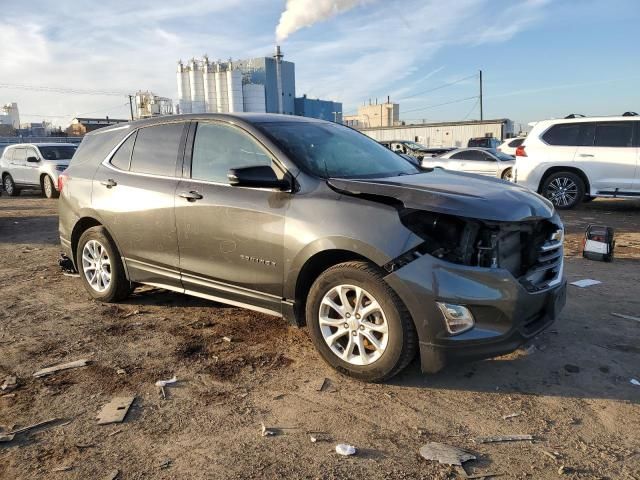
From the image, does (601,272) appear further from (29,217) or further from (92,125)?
(92,125)

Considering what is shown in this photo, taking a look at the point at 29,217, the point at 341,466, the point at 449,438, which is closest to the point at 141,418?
the point at 341,466

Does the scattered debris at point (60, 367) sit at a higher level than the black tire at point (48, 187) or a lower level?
lower

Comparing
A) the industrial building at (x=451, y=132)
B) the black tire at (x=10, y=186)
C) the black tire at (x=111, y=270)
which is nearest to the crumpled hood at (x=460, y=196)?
the black tire at (x=111, y=270)

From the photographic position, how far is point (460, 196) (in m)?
3.22

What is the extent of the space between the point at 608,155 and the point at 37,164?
49.1 feet

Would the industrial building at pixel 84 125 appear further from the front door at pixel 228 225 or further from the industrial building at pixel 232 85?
the front door at pixel 228 225

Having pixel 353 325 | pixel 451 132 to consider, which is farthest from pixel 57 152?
pixel 451 132

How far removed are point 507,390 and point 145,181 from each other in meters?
3.33

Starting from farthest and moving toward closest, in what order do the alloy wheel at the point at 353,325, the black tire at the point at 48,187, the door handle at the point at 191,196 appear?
the black tire at the point at 48,187 < the door handle at the point at 191,196 < the alloy wheel at the point at 353,325

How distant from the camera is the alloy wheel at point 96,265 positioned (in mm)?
4984

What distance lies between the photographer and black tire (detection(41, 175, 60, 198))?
15.0 m

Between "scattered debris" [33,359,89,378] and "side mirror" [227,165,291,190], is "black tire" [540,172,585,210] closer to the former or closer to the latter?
"side mirror" [227,165,291,190]

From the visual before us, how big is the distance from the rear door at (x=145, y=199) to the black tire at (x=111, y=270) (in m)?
0.13

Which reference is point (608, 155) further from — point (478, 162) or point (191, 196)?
point (191, 196)
